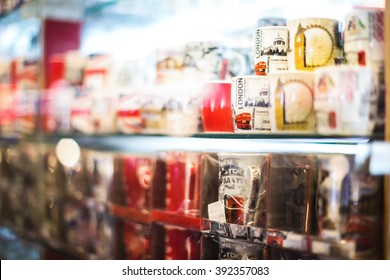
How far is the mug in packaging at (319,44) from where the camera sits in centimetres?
117

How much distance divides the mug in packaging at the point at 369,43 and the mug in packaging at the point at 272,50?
129 mm

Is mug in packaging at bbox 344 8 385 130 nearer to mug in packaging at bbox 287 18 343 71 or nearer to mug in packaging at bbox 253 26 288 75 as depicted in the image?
mug in packaging at bbox 287 18 343 71

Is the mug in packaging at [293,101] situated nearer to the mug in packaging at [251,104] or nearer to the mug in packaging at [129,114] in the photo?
the mug in packaging at [251,104]

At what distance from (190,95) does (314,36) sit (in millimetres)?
381

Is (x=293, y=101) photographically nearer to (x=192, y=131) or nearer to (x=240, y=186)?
(x=240, y=186)

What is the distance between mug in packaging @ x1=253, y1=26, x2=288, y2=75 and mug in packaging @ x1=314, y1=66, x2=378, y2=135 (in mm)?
147

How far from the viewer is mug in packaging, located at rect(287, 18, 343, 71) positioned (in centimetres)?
117

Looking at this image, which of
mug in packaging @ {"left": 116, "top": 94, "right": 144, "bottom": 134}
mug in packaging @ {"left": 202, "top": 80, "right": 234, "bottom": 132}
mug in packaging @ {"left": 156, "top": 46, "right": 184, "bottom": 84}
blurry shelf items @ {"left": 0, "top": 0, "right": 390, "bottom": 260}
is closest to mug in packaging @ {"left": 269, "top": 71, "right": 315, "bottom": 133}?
blurry shelf items @ {"left": 0, "top": 0, "right": 390, "bottom": 260}

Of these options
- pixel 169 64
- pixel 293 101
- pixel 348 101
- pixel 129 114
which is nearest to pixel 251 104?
pixel 293 101

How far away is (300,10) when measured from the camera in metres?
1.55

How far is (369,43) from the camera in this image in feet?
3.62

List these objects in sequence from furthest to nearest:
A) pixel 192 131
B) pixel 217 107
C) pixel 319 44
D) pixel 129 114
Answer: pixel 129 114, pixel 192 131, pixel 217 107, pixel 319 44

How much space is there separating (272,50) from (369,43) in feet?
0.66

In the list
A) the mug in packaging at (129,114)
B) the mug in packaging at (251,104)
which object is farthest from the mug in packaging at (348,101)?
the mug in packaging at (129,114)
